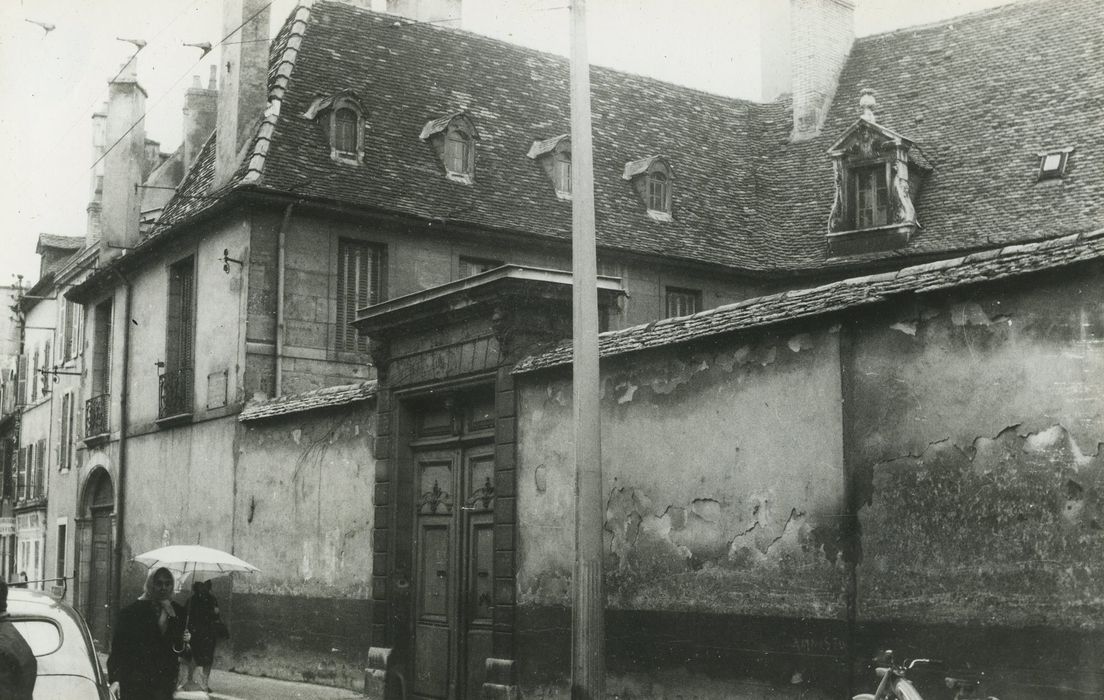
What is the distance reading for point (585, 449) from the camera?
948 cm

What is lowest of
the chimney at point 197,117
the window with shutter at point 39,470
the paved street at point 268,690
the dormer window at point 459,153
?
the paved street at point 268,690

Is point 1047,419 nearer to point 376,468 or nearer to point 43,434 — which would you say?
point 376,468

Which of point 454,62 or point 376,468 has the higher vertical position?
point 454,62

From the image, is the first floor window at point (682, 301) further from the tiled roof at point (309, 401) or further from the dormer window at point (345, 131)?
the tiled roof at point (309, 401)

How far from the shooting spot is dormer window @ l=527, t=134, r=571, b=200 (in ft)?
74.2

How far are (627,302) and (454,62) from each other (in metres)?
6.05

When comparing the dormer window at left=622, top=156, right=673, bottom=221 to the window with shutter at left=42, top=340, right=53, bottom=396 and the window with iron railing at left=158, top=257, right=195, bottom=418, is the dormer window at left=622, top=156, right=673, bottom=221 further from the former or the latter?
the window with shutter at left=42, top=340, right=53, bottom=396

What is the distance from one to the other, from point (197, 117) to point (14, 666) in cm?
2086

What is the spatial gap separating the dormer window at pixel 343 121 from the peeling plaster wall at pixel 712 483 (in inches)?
389

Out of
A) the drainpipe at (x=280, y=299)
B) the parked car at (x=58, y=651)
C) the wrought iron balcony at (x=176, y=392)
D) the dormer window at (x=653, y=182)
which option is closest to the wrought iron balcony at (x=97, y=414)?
the wrought iron balcony at (x=176, y=392)

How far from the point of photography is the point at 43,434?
3497cm

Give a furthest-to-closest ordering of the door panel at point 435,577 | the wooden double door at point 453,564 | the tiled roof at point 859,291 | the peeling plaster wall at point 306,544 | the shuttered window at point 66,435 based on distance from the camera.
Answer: the shuttered window at point 66,435
the peeling plaster wall at point 306,544
the door panel at point 435,577
the wooden double door at point 453,564
the tiled roof at point 859,291

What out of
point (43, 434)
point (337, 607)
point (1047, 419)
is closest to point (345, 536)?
point (337, 607)

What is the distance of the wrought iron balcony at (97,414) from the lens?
2506cm
